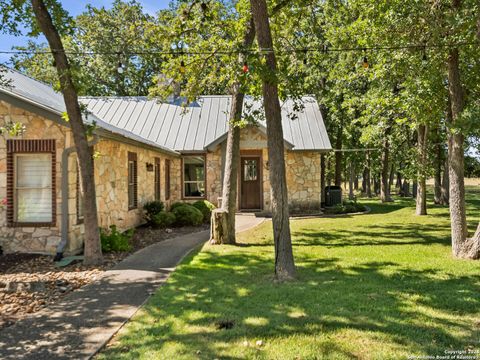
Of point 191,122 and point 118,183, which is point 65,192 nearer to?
point 118,183

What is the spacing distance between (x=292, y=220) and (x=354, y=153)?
13.4 metres

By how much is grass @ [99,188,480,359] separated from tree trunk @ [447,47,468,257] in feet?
1.94

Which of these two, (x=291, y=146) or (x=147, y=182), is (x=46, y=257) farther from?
(x=291, y=146)

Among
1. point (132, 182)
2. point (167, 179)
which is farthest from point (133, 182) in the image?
point (167, 179)

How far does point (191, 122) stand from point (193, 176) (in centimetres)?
272

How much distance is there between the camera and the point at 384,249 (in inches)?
327

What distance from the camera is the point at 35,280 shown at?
6.00 metres

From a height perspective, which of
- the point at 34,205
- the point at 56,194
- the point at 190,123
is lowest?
the point at 34,205


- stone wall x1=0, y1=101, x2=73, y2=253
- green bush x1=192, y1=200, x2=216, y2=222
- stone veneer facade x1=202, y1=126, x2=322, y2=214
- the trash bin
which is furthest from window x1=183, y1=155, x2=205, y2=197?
stone wall x1=0, y1=101, x2=73, y2=253

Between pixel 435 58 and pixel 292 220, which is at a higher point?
pixel 435 58

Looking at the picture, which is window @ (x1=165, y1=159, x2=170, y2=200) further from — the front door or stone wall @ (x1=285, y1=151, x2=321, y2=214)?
stone wall @ (x1=285, y1=151, x2=321, y2=214)

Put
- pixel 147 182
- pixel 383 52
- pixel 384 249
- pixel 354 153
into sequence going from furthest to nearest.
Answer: pixel 354 153 < pixel 147 182 < pixel 383 52 < pixel 384 249

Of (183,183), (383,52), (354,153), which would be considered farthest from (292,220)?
(354,153)

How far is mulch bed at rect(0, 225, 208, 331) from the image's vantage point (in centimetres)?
486
